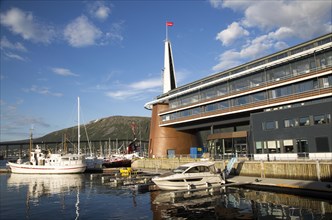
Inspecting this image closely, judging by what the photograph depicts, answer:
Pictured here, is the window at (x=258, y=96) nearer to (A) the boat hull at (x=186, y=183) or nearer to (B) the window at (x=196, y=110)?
(B) the window at (x=196, y=110)

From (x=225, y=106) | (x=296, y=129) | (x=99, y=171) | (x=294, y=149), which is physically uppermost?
(x=225, y=106)

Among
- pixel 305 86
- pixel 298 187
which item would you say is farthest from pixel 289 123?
pixel 298 187

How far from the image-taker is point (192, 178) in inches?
1292

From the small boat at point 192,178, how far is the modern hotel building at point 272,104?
42.3 feet

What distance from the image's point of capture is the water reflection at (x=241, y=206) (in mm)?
20892

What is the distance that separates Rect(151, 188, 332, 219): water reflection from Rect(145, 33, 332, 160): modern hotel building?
15.5 m

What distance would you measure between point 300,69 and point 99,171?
176ft

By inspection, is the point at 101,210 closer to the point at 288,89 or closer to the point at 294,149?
the point at 294,149

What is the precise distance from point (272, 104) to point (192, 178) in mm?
22584

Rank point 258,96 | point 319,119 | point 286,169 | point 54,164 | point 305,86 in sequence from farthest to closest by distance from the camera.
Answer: point 54,164, point 258,96, point 305,86, point 319,119, point 286,169

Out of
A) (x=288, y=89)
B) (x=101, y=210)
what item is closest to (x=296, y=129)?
(x=288, y=89)

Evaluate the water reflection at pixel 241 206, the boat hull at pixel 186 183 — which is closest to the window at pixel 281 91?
the boat hull at pixel 186 183

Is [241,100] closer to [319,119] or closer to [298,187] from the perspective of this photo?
[319,119]

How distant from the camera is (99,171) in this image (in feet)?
245
